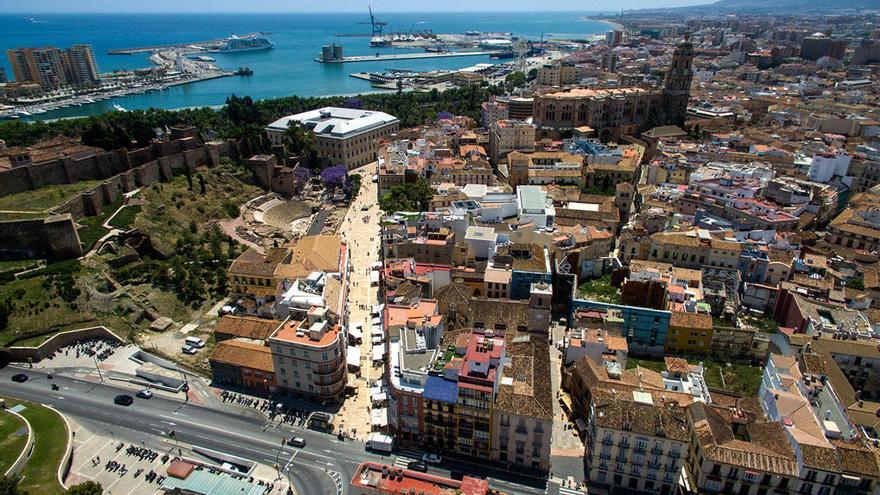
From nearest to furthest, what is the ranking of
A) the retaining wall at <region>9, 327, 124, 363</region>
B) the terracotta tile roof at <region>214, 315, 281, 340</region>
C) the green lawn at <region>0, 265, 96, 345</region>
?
1. the retaining wall at <region>9, 327, 124, 363</region>
2. the terracotta tile roof at <region>214, 315, 281, 340</region>
3. the green lawn at <region>0, 265, 96, 345</region>

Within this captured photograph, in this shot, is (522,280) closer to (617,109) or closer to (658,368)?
(658,368)

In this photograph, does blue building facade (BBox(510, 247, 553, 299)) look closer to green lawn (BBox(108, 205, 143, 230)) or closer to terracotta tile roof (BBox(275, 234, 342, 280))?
terracotta tile roof (BBox(275, 234, 342, 280))

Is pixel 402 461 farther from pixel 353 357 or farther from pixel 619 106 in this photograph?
pixel 619 106

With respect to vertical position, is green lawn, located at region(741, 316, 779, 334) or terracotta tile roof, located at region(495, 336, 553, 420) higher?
terracotta tile roof, located at region(495, 336, 553, 420)

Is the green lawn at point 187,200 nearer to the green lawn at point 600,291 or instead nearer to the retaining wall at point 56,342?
the retaining wall at point 56,342

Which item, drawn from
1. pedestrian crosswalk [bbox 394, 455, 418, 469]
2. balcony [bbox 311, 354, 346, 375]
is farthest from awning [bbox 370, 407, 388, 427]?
balcony [bbox 311, 354, 346, 375]
